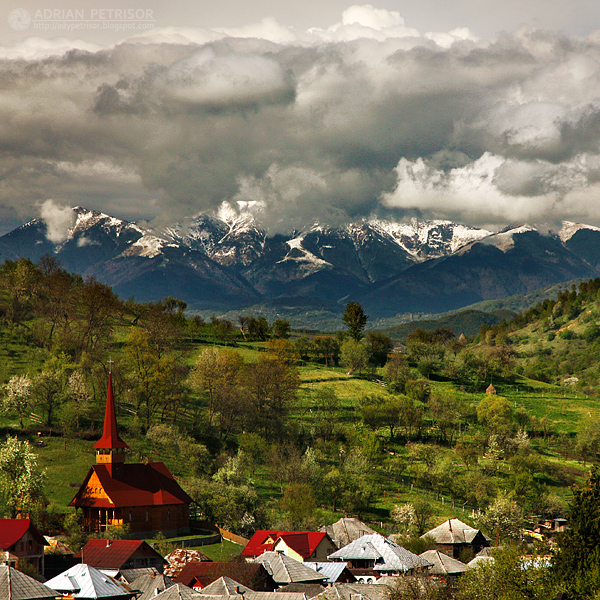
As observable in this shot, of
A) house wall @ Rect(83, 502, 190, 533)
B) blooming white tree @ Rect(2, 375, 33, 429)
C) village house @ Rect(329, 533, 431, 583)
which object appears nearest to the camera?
village house @ Rect(329, 533, 431, 583)

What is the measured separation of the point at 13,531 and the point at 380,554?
3993 centimetres

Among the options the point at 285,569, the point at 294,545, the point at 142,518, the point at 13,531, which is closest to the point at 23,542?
the point at 13,531

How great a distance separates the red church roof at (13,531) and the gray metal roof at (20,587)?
7.97 meters

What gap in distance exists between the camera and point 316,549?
89.1 meters

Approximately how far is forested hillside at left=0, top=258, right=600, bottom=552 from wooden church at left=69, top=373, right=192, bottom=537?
3.85 meters

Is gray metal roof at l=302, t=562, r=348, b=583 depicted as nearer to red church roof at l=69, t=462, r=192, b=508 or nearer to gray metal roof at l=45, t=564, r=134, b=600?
gray metal roof at l=45, t=564, r=134, b=600

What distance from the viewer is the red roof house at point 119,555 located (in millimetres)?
76312

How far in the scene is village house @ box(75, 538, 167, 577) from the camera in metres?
76.1

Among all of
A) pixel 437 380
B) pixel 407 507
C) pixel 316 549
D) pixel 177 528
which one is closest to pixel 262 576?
pixel 316 549

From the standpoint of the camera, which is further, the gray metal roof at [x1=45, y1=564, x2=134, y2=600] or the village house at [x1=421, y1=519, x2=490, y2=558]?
the village house at [x1=421, y1=519, x2=490, y2=558]

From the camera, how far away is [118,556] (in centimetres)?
7700

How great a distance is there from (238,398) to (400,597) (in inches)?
3056

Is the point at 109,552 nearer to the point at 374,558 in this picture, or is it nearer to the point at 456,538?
the point at 374,558

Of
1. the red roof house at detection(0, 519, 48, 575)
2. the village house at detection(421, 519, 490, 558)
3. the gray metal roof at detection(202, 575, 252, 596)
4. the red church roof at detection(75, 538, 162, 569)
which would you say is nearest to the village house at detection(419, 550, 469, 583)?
the village house at detection(421, 519, 490, 558)
